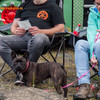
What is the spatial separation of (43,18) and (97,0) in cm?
108

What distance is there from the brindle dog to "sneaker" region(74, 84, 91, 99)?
0.24 meters

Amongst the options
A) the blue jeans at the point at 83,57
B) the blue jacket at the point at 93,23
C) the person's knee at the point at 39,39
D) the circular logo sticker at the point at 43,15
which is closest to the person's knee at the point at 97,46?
the blue jeans at the point at 83,57

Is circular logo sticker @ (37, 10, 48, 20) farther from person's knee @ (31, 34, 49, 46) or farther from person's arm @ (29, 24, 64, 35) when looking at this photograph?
person's knee @ (31, 34, 49, 46)

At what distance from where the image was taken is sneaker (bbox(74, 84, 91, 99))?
2768 mm

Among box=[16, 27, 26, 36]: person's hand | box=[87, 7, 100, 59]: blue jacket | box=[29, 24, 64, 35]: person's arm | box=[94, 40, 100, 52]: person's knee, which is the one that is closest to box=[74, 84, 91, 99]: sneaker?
box=[94, 40, 100, 52]: person's knee

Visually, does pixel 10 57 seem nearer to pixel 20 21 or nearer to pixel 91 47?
pixel 20 21

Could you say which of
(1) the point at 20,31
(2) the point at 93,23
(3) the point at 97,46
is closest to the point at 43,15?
(1) the point at 20,31

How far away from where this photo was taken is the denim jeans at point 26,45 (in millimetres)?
3387

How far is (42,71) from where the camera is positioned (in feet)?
10.4

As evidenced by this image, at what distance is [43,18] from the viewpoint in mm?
3881

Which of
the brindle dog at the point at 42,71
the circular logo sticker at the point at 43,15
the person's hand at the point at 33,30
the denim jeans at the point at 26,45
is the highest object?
the circular logo sticker at the point at 43,15

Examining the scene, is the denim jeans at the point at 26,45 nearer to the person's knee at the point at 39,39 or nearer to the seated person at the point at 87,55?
the person's knee at the point at 39,39

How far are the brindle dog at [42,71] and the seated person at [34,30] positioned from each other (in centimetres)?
23

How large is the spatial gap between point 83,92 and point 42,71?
62 centimetres
